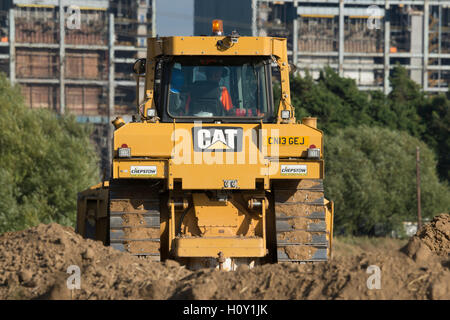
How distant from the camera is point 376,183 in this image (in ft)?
184

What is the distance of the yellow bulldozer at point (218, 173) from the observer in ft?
40.0

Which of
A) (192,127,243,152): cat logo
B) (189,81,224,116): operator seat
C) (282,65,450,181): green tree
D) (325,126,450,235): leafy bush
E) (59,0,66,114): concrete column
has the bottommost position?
(325,126,450,235): leafy bush

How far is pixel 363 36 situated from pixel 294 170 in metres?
105

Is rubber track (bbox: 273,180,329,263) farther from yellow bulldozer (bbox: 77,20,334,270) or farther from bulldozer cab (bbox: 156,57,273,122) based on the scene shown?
bulldozer cab (bbox: 156,57,273,122)

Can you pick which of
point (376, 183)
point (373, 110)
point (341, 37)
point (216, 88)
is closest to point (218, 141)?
point (216, 88)

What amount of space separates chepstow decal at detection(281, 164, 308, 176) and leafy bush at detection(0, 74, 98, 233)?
2979 centimetres

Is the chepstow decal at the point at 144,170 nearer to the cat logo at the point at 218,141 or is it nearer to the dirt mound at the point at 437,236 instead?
the cat logo at the point at 218,141

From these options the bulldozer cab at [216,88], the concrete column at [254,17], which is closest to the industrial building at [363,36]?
the concrete column at [254,17]

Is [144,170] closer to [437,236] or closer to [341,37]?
[437,236]

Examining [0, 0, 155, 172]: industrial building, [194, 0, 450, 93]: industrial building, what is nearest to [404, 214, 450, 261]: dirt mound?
[0, 0, 155, 172]: industrial building

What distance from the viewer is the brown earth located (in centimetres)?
896
